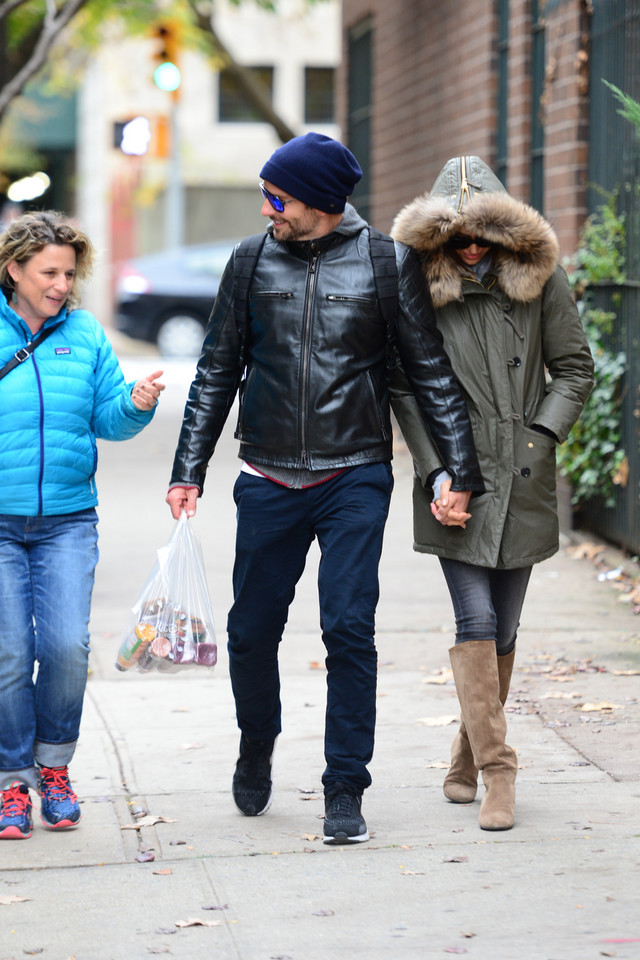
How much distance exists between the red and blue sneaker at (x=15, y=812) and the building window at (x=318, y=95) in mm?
33633

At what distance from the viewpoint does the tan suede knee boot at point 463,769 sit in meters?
4.66

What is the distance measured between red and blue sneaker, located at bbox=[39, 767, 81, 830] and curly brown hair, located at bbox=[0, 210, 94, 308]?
140 centimetres

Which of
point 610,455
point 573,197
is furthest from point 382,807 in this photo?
point 573,197

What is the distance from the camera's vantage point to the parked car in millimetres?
24344

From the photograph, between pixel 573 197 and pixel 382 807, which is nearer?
pixel 382 807

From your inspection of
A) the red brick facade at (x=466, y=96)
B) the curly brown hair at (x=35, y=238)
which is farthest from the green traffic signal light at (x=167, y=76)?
the curly brown hair at (x=35, y=238)

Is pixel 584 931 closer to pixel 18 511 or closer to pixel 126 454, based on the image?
pixel 18 511

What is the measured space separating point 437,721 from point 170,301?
1927 centimetres

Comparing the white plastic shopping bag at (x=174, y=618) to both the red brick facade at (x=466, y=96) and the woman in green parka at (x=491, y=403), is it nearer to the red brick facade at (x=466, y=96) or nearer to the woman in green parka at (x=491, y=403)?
the woman in green parka at (x=491, y=403)

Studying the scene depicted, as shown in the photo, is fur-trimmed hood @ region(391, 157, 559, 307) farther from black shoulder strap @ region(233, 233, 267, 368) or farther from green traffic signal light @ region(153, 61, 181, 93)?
green traffic signal light @ region(153, 61, 181, 93)

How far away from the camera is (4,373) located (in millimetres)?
4375

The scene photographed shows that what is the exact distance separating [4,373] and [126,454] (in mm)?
9515

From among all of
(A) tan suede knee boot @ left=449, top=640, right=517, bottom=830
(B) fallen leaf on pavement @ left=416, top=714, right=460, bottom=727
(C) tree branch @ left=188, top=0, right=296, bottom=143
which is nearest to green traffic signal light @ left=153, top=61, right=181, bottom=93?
(C) tree branch @ left=188, top=0, right=296, bottom=143

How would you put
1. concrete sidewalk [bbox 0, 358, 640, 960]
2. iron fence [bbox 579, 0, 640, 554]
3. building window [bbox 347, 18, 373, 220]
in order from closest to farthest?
concrete sidewalk [bbox 0, 358, 640, 960] → iron fence [bbox 579, 0, 640, 554] → building window [bbox 347, 18, 373, 220]
